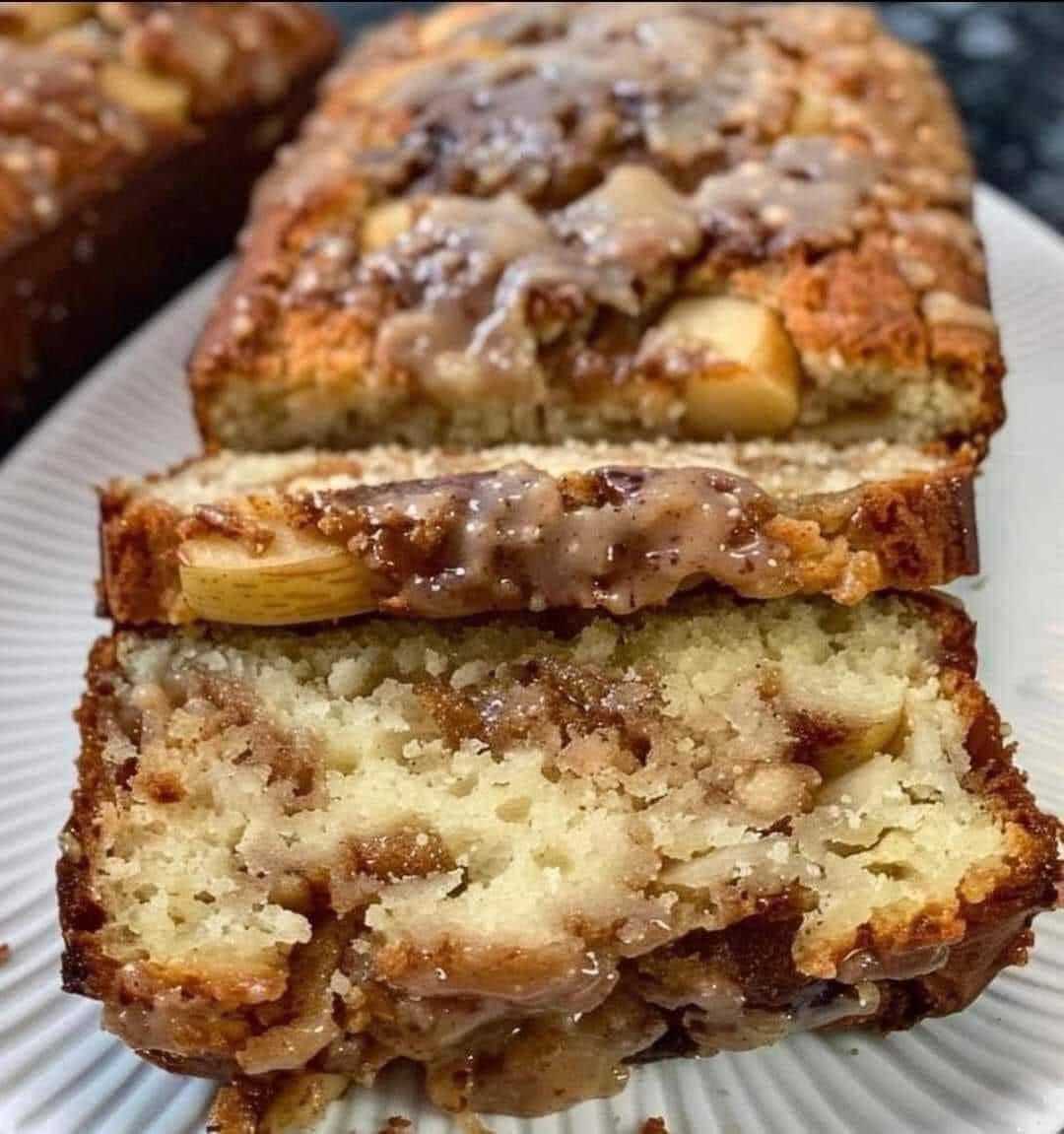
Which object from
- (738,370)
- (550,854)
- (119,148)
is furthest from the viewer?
(119,148)

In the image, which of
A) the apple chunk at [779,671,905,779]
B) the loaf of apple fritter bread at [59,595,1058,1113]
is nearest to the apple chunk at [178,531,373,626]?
the loaf of apple fritter bread at [59,595,1058,1113]

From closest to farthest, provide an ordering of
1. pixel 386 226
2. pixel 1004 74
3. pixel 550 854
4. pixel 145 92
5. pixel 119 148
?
pixel 550 854, pixel 386 226, pixel 119 148, pixel 145 92, pixel 1004 74

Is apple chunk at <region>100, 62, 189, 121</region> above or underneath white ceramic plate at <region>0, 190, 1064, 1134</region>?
above

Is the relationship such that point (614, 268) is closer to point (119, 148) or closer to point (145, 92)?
point (119, 148)

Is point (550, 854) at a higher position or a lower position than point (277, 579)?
lower

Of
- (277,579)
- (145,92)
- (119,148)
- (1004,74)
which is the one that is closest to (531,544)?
(277,579)

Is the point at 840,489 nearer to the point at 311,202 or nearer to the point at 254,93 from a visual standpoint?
the point at 311,202

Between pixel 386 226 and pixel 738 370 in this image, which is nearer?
pixel 738 370

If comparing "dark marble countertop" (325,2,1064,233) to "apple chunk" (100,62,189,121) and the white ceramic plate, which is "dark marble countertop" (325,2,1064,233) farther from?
"apple chunk" (100,62,189,121)
